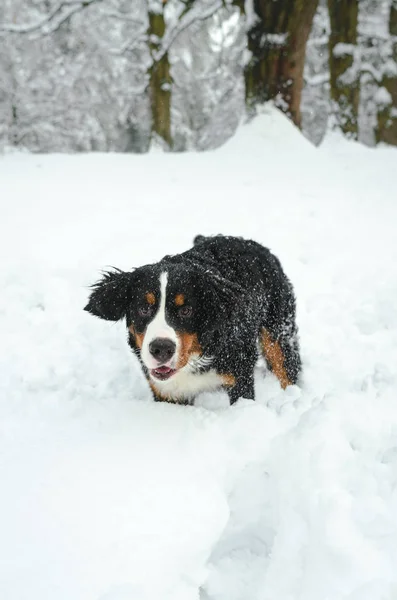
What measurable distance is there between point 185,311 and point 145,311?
0.78 ft

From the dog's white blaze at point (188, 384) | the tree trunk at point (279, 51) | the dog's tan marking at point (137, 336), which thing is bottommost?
the dog's white blaze at point (188, 384)

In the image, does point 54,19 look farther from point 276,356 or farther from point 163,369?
point 163,369

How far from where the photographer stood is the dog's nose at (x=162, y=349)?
3023mm

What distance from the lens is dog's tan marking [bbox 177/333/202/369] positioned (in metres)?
3.20

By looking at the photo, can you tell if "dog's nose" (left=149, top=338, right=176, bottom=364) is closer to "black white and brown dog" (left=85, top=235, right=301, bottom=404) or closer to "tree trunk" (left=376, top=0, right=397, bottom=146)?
"black white and brown dog" (left=85, top=235, right=301, bottom=404)

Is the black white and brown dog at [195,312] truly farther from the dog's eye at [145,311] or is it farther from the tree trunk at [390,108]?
the tree trunk at [390,108]

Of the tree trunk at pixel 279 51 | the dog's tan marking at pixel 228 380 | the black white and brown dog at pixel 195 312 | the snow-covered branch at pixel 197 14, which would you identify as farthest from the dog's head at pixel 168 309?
the snow-covered branch at pixel 197 14

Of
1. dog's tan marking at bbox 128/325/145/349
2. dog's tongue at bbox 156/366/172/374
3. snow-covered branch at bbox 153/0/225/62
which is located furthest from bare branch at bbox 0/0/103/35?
dog's tongue at bbox 156/366/172/374

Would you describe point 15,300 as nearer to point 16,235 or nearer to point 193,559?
point 16,235

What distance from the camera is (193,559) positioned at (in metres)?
2.20

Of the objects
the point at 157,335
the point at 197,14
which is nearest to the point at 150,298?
the point at 157,335

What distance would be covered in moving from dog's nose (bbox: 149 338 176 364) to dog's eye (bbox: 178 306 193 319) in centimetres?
29

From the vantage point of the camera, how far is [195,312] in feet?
11.2

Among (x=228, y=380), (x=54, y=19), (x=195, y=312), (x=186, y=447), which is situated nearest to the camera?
(x=186, y=447)
